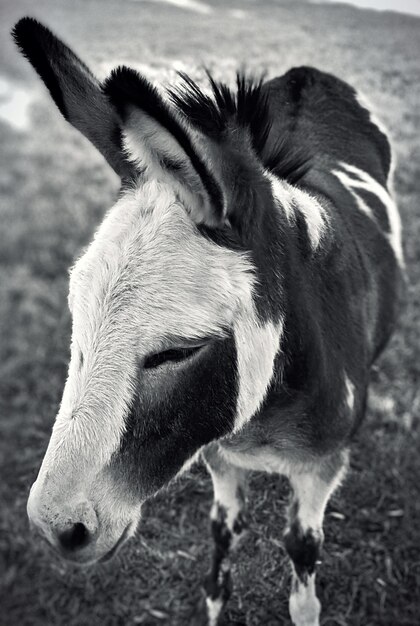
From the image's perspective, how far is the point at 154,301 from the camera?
1280 mm

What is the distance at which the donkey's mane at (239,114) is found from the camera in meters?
1.26

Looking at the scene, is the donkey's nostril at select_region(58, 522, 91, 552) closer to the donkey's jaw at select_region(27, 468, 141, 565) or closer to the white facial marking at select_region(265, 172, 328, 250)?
the donkey's jaw at select_region(27, 468, 141, 565)

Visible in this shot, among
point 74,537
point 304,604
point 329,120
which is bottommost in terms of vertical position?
point 304,604

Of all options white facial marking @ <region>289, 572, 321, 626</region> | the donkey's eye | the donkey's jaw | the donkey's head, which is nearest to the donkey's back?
white facial marking @ <region>289, 572, 321, 626</region>

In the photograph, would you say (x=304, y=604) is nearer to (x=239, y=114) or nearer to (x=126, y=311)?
(x=126, y=311)

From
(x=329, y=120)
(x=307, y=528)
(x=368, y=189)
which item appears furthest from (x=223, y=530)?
(x=329, y=120)

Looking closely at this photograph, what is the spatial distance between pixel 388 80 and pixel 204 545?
299 cm

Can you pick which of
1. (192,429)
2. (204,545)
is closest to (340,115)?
(192,429)

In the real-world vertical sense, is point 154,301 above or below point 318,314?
above

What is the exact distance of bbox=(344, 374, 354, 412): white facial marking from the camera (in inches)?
78.5

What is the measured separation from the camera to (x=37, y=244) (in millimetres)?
4883

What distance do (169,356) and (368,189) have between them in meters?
1.80

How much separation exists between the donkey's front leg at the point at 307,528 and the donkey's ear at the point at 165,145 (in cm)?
119

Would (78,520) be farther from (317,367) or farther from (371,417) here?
(371,417)
